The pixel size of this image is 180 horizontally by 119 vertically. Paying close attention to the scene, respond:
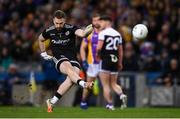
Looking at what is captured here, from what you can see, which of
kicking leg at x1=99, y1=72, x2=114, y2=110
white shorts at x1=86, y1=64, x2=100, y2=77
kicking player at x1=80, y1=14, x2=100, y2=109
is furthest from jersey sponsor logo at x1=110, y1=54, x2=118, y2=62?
white shorts at x1=86, y1=64, x2=100, y2=77

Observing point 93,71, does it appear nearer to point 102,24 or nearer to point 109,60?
point 109,60

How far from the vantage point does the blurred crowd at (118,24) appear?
2648cm

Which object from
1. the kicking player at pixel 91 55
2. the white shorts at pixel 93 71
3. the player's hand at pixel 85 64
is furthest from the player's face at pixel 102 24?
the player's hand at pixel 85 64

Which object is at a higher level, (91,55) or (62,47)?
(91,55)

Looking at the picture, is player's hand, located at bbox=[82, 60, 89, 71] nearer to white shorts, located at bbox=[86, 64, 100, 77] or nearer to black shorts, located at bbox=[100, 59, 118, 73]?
white shorts, located at bbox=[86, 64, 100, 77]

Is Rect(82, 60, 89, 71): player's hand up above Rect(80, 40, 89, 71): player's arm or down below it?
below

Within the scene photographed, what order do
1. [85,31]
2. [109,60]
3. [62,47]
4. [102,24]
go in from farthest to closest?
[102,24] < [109,60] < [62,47] < [85,31]

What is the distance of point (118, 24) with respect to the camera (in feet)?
92.7

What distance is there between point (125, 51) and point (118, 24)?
6.97 ft

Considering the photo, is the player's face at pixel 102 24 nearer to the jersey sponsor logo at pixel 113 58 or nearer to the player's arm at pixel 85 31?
the jersey sponsor logo at pixel 113 58

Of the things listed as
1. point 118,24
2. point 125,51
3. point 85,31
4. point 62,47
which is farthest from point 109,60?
point 118,24

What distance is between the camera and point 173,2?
2862 centimetres

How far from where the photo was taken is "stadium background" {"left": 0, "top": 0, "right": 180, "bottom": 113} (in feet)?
84.5

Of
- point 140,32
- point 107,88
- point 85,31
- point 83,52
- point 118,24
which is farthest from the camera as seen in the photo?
point 118,24
